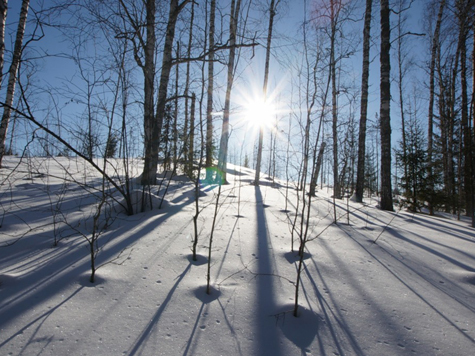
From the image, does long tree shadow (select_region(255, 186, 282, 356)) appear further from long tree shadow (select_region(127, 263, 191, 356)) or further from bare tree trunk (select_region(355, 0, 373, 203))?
bare tree trunk (select_region(355, 0, 373, 203))

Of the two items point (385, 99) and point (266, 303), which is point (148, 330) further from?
point (385, 99)

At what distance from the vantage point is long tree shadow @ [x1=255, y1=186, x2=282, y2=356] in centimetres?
93

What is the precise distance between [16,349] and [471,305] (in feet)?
6.97

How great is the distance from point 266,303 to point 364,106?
291 inches

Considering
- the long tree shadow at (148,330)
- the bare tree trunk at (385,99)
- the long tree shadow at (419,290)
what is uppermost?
the bare tree trunk at (385,99)

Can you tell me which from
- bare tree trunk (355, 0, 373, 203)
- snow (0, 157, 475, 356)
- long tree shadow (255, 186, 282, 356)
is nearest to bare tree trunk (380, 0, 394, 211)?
bare tree trunk (355, 0, 373, 203)

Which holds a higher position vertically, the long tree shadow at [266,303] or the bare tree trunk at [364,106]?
the bare tree trunk at [364,106]

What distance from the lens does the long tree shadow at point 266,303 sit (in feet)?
3.07

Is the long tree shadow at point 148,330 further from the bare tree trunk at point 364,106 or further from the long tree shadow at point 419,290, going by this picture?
the bare tree trunk at point 364,106

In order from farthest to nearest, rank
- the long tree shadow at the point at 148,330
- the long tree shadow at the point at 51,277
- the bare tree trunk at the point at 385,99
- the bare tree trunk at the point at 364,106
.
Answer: the bare tree trunk at the point at 364,106
the bare tree trunk at the point at 385,99
the long tree shadow at the point at 51,277
the long tree shadow at the point at 148,330

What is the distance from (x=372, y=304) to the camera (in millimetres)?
1216

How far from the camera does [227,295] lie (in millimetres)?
1250

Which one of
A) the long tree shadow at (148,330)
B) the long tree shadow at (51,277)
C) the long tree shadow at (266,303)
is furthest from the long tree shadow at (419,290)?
the long tree shadow at (51,277)

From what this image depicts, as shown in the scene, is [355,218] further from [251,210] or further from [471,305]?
[471,305]
